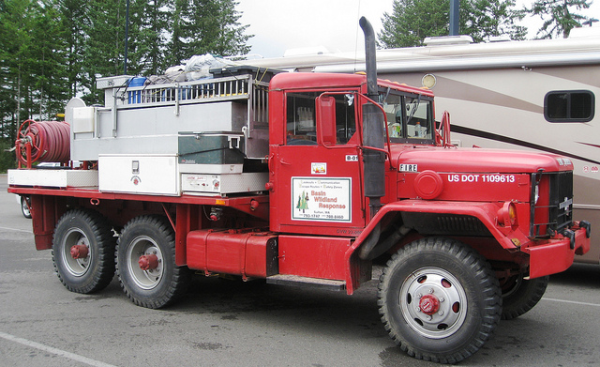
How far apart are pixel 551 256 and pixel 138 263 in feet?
15.8

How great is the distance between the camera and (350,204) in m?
5.67

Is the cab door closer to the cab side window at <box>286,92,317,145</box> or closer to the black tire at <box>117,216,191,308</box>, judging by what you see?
the cab side window at <box>286,92,317,145</box>

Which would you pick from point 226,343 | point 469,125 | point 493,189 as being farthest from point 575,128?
point 226,343

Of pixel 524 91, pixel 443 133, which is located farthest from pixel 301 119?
pixel 524 91

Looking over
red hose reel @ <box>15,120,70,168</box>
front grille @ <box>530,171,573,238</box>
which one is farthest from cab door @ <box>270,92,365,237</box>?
red hose reel @ <box>15,120,70,168</box>

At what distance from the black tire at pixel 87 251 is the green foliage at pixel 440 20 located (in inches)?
1236

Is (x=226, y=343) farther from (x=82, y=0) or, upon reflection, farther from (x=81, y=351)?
(x=82, y=0)

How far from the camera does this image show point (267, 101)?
6.58m

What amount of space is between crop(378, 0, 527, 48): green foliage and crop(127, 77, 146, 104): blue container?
101 ft

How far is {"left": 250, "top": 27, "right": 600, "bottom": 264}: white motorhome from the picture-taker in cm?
813

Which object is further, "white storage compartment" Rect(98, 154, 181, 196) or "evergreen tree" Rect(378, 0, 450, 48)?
"evergreen tree" Rect(378, 0, 450, 48)

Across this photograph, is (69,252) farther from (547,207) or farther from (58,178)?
(547,207)

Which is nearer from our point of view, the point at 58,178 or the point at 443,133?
the point at 443,133

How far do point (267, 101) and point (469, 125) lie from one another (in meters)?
3.95
